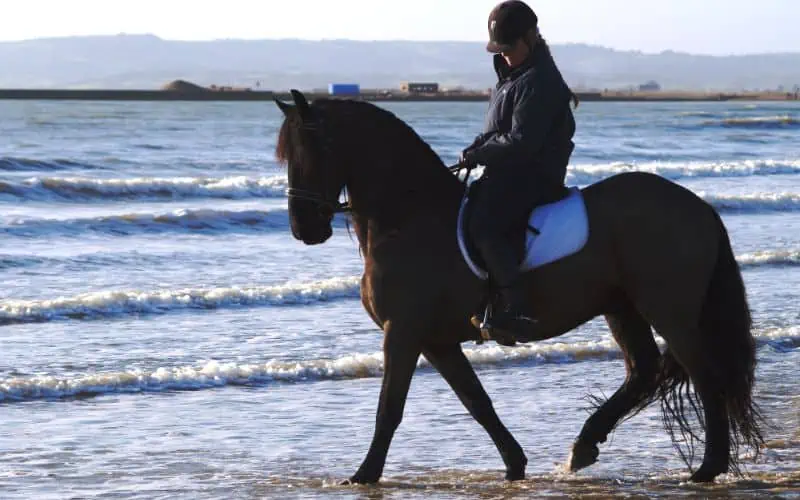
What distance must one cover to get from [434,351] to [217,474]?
1.44 m

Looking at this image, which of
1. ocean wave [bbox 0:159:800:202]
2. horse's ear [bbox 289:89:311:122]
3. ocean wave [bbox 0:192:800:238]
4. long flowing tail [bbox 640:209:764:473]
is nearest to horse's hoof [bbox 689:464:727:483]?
long flowing tail [bbox 640:209:764:473]

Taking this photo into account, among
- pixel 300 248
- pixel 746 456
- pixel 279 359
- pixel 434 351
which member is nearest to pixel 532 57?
pixel 434 351

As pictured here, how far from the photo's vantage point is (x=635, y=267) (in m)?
7.41

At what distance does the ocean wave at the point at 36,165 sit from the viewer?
36.6 m

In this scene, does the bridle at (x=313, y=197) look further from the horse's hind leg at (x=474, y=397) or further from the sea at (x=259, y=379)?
the sea at (x=259, y=379)

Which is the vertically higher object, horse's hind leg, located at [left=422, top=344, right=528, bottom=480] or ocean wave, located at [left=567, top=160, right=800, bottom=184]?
horse's hind leg, located at [left=422, top=344, right=528, bottom=480]

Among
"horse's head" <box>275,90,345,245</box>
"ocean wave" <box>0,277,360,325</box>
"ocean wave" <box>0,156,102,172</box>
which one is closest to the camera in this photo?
"horse's head" <box>275,90,345,245</box>

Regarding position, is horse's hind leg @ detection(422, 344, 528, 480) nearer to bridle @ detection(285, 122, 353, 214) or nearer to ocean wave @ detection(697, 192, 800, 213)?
bridle @ detection(285, 122, 353, 214)

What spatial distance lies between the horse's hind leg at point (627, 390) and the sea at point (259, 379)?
5.7 inches

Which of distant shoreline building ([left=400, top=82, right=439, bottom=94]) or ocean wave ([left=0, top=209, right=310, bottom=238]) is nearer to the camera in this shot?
ocean wave ([left=0, top=209, right=310, bottom=238])

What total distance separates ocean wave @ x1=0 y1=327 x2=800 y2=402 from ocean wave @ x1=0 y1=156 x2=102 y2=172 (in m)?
26.3

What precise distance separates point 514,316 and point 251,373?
416cm

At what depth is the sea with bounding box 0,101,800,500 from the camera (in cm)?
780

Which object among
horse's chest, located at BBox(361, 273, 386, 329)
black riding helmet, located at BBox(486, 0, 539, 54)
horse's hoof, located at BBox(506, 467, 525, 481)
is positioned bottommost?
horse's hoof, located at BBox(506, 467, 525, 481)
